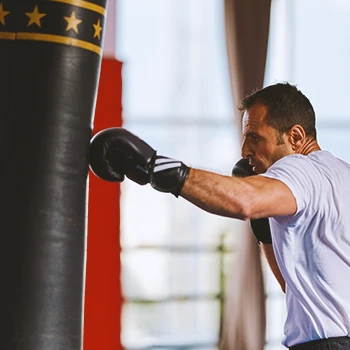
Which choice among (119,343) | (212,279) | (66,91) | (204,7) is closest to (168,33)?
(204,7)

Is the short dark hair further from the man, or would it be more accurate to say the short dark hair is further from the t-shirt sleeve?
the t-shirt sleeve

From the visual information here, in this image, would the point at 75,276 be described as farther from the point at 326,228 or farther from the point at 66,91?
the point at 326,228

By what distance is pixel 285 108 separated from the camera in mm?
2305

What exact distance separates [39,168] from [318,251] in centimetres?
80

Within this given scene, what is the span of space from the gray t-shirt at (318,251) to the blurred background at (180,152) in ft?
8.50

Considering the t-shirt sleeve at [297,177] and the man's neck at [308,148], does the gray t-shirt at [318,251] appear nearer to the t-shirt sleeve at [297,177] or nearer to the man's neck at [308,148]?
the t-shirt sleeve at [297,177]

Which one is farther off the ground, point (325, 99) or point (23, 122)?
point (325, 99)

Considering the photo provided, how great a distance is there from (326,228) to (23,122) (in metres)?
0.88

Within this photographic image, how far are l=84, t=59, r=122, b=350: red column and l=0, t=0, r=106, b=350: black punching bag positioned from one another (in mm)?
2305

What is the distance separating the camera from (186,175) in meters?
2.05

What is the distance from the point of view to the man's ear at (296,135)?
231cm

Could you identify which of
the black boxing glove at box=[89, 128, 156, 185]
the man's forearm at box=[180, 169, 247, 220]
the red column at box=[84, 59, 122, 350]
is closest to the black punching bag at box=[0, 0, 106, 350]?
the black boxing glove at box=[89, 128, 156, 185]

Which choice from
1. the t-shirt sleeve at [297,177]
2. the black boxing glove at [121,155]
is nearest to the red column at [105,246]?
the black boxing glove at [121,155]

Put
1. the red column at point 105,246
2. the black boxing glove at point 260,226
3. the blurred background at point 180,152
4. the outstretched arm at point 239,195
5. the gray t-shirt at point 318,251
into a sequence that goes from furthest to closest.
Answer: the blurred background at point 180,152 < the red column at point 105,246 < the black boxing glove at point 260,226 < the gray t-shirt at point 318,251 < the outstretched arm at point 239,195
